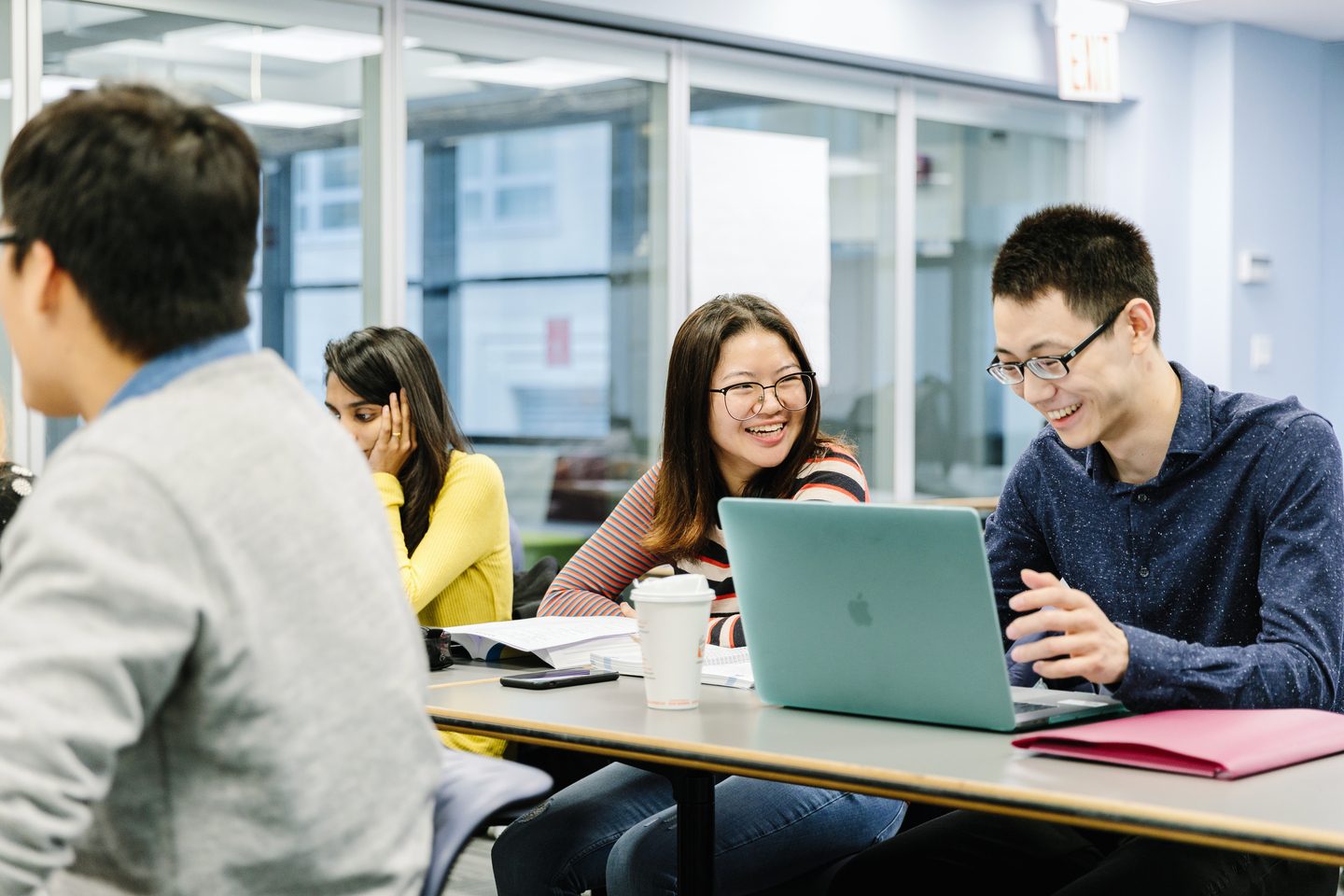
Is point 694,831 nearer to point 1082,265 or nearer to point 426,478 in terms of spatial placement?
point 1082,265

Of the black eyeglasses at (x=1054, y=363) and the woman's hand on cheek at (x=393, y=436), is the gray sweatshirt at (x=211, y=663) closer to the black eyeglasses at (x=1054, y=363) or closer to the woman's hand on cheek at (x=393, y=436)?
the black eyeglasses at (x=1054, y=363)

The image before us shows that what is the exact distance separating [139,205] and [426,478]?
178 centimetres

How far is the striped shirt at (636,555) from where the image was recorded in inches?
94.3

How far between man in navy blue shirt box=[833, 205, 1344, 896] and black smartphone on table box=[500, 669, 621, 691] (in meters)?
0.39

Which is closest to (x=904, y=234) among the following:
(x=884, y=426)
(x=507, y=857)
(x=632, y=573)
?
(x=884, y=426)

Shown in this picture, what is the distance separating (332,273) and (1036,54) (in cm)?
301

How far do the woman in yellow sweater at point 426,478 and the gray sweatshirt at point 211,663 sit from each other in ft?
5.04

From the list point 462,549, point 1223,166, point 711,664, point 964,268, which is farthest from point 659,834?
point 1223,166

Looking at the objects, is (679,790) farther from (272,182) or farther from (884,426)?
(884,426)

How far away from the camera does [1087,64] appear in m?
5.77

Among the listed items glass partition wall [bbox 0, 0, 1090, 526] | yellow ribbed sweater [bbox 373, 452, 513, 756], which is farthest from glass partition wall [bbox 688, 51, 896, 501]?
yellow ribbed sweater [bbox 373, 452, 513, 756]

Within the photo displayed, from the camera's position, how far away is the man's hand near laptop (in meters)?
1.47

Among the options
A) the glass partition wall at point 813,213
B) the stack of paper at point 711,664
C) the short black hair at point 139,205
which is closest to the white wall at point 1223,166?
the glass partition wall at point 813,213

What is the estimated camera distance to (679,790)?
5.58 ft
